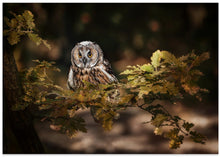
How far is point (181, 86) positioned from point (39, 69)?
0.58 m

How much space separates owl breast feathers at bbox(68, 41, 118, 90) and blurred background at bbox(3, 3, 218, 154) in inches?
1.5

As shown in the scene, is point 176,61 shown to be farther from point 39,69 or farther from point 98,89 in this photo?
point 39,69

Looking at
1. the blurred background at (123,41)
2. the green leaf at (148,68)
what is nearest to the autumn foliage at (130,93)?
the green leaf at (148,68)

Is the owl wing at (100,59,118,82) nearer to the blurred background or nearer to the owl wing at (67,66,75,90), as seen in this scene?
the blurred background

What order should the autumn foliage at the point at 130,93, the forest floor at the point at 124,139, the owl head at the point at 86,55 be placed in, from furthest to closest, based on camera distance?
1. the forest floor at the point at 124,139
2. the owl head at the point at 86,55
3. the autumn foliage at the point at 130,93

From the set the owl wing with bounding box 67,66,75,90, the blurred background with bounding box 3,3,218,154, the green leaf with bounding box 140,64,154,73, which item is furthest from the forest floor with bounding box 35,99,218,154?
the green leaf with bounding box 140,64,154,73

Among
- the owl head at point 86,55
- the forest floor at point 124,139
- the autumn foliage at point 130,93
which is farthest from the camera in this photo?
the forest floor at point 124,139

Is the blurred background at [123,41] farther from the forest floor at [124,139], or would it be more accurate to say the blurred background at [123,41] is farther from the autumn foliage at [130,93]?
the autumn foliage at [130,93]

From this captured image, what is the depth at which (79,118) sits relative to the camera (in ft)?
3.17

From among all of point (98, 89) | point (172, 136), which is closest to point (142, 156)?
point (172, 136)

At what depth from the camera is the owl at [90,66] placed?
1.01m

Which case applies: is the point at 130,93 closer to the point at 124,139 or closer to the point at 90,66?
the point at 90,66

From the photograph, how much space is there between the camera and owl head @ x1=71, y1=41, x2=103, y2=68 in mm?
1011

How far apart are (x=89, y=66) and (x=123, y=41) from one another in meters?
0.35
